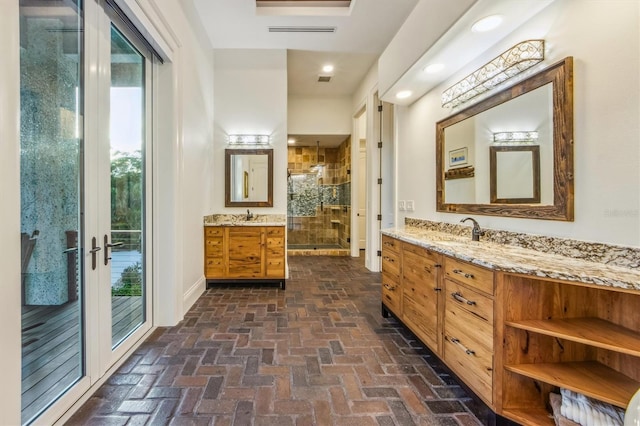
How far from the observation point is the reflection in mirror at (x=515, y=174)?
1845mm

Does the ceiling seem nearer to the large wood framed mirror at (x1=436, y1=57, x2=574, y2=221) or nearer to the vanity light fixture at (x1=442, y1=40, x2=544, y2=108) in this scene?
the vanity light fixture at (x1=442, y1=40, x2=544, y2=108)

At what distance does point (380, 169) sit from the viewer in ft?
15.8

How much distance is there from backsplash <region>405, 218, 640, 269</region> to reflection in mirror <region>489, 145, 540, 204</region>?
0.25 m

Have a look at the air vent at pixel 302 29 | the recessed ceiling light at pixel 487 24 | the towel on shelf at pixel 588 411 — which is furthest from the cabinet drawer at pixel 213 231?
the towel on shelf at pixel 588 411

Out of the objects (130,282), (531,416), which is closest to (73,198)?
(130,282)

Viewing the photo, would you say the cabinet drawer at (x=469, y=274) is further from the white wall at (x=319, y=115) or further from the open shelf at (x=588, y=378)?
the white wall at (x=319, y=115)

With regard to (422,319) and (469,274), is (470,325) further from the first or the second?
(422,319)

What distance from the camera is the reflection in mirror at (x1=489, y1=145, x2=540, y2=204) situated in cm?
184

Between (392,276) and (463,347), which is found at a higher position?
(392,276)

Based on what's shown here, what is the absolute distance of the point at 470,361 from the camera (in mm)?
1652

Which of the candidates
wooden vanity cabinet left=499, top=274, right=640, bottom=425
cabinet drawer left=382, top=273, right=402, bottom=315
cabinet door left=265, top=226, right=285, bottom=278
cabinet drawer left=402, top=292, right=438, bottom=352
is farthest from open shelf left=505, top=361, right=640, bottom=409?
cabinet door left=265, top=226, right=285, bottom=278

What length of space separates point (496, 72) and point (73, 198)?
9.84 feet

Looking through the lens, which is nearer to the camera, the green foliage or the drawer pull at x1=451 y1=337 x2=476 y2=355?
the drawer pull at x1=451 y1=337 x2=476 y2=355

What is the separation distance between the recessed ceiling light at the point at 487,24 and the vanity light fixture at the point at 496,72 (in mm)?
198
